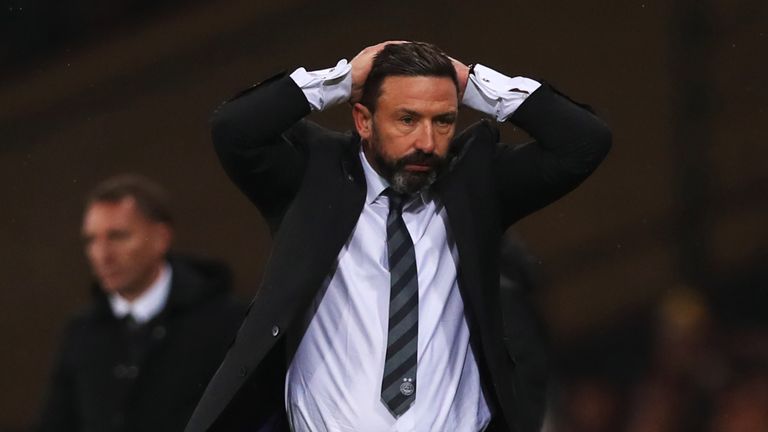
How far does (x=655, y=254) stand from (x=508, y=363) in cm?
351

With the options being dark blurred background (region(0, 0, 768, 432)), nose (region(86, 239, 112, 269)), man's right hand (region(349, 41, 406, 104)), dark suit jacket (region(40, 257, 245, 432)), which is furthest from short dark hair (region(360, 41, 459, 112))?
dark blurred background (region(0, 0, 768, 432))

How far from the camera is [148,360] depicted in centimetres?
476

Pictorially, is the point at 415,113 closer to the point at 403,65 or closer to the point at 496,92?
the point at 403,65

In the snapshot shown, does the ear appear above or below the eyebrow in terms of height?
below

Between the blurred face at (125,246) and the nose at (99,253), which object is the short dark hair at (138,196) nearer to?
the blurred face at (125,246)

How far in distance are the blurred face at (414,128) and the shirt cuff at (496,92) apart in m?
0.09

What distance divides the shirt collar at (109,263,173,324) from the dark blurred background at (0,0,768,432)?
1.58 metres

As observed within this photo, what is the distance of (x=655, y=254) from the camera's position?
22.4ft

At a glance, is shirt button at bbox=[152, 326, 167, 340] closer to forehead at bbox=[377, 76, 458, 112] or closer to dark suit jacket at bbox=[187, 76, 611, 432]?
dark suit jacket at bbox=[187, 76, 611, 432]

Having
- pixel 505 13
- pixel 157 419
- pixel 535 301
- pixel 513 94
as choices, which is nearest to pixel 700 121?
pixel 505 13

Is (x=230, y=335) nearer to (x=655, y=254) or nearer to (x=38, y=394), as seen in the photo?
(x=655, y=254)

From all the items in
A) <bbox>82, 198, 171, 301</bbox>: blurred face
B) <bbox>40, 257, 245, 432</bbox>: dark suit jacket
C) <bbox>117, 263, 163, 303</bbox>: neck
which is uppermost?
<bbox>82, 198, 171, 301</bbox>: blurred face

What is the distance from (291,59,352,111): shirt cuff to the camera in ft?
11.0

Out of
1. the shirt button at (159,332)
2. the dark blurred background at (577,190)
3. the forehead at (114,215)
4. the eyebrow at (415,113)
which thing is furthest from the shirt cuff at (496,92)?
the dark blurred background at (577,190)
